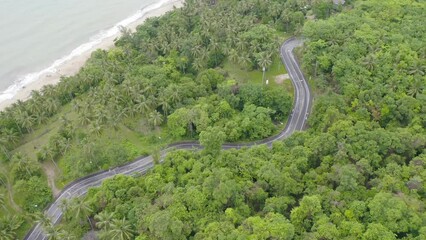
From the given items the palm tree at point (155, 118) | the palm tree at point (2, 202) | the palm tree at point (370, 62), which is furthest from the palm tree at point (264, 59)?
the palm tree at point (2, 202)

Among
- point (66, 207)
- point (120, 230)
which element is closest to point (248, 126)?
point (120, 230)

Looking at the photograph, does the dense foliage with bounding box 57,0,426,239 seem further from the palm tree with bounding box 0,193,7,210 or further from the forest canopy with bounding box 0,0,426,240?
the palm tree with bounding box 0,193,7,210

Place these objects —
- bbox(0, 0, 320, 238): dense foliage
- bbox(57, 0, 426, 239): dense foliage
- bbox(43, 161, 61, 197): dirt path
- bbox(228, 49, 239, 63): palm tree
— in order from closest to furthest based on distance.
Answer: bbox(57, 0, 426, 239): dense foliage
bbox(43, 161, 61, 197): dirt path
bbox(0, 0, 320, 238): dense foliage
bbox(228, 49, 239, 63): palm tree

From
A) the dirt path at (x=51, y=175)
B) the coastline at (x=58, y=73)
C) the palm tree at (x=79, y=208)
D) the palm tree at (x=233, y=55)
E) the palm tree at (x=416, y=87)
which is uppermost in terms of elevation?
the coastline at (x=58, y=73)

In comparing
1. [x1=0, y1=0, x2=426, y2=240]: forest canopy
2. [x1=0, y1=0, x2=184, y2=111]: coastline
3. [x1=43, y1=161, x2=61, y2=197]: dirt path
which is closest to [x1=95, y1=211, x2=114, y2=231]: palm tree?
[x1=0, y1=0, x2=426, y2=240]: forest canopy

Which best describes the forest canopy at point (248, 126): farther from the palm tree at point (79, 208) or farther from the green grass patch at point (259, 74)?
the green grass patch at point (259, 74)

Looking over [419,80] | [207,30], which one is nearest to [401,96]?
[419,80]
